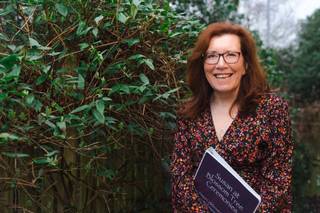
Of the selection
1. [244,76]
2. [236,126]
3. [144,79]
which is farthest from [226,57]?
[144,79]

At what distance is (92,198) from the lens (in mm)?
2934

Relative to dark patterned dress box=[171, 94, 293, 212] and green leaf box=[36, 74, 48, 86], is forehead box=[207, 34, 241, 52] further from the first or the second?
green leaf box=[36, 74, 48, 86]

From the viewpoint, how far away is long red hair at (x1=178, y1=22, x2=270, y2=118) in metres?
2.37

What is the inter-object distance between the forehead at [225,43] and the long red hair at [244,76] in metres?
0.02

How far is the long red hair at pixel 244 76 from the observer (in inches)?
93.3

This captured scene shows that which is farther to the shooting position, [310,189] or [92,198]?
[310,189]

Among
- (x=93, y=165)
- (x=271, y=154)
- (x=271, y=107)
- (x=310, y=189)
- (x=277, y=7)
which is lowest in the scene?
(x=310, y=189)

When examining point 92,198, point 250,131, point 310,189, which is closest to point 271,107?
point 250,131

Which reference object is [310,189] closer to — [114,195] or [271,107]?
[114,195]

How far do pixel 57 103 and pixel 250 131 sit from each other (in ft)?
2.60

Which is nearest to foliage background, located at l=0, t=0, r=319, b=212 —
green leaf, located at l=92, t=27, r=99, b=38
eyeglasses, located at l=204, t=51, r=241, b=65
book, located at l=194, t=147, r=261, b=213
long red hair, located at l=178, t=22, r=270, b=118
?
green leaf, located at l=92, t=27, r=99, b=38

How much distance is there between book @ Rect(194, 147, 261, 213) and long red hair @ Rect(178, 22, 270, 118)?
0.25 m

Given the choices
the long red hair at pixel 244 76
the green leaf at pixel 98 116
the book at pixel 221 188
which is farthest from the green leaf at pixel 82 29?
the book at pixel 221 188

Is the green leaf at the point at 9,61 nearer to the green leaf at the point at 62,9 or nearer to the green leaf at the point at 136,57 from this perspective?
the green leaf at the point at 62,9
